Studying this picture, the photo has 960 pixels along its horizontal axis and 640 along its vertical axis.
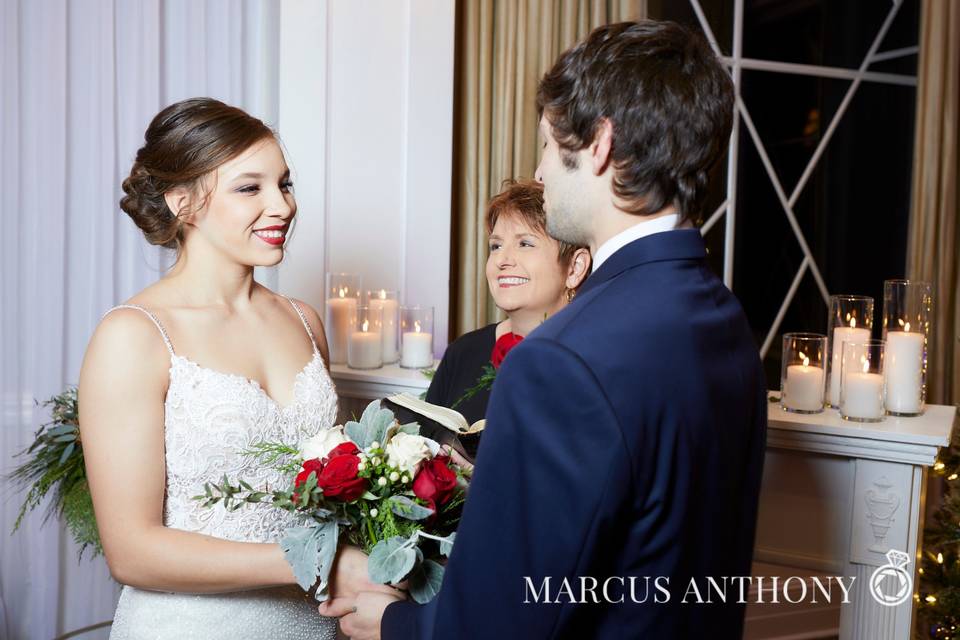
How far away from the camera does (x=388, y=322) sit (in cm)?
336

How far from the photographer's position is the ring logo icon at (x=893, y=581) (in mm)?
2471

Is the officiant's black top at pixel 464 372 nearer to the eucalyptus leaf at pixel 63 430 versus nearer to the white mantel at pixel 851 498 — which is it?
the white mantel at pixel 851 498

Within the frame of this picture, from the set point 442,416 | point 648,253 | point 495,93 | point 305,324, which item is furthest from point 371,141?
point 648,253

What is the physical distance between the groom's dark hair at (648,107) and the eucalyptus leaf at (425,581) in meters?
0.74

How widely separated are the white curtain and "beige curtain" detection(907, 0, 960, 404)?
2980 mm

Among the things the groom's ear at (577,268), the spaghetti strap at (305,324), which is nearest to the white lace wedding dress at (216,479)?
the spaghetti strap at (305,324)

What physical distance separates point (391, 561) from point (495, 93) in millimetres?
2612

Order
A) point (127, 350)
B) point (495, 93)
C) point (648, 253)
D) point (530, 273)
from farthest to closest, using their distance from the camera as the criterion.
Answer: point (495, 93) → point (530, 273) → point (127, 350) → point (648, 253)

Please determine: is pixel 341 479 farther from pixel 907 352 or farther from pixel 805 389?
pixel 907 352

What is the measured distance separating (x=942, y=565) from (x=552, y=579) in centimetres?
247

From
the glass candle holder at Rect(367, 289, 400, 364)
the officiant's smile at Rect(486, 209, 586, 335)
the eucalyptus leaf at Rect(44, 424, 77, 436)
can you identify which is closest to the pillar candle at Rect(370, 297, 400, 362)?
the glass candle holder at Rect(367, 289, 400, 364)

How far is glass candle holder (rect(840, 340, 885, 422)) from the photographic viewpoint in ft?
8.41

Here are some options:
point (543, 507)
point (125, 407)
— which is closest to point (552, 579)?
point (543, 507)
